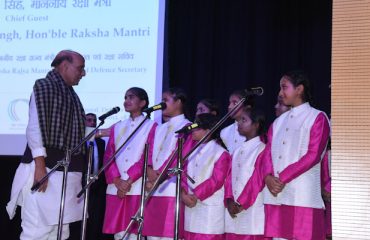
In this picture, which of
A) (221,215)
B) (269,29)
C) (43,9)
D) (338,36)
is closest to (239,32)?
(269,29)

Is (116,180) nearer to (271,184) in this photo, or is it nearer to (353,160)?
(271,184)

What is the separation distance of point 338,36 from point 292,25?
363 cm

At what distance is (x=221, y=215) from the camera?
3.38 metres

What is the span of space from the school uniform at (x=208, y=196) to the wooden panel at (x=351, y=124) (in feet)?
6.42

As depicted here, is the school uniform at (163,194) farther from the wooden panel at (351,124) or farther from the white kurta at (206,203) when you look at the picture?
the wooden panel at (351,124)

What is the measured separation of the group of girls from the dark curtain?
1.08 meters

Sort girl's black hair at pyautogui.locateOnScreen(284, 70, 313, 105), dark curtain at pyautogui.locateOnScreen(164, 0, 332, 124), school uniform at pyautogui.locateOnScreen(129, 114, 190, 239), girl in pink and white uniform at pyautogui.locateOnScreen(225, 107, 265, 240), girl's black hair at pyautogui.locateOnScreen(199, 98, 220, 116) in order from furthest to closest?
dark curtain at pyautogui.locateOnScreen(164, 0, 332, 124)
girl's black hair at pyautogui.locateOnScreen(199, 98, 220, 116)
school uniform at pyautogui.locateOnScreen(129, 114, 190, 239)
girl in pink and white uniform at pyautogui.locateOnScreen(225, 107, 265, 240)
girl's black hair at pyautogui.locateOnScreen(284, 70, 313, 105)

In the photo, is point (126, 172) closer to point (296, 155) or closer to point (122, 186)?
point (122, 186)

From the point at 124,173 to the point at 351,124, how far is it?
104 inches

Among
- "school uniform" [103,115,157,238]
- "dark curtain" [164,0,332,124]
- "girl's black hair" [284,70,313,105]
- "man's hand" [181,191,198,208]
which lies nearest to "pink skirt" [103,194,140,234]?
"school uniform" [103,115,157,238]

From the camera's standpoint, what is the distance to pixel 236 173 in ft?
10.9

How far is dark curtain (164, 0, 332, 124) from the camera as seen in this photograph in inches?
193

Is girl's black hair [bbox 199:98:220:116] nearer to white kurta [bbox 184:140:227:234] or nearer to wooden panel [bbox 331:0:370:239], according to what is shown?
white kurta [bbox 184:140:227:234]

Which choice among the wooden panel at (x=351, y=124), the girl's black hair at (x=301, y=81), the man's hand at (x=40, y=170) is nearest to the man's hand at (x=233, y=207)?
the girl's black hair at (x=301, y=81)
